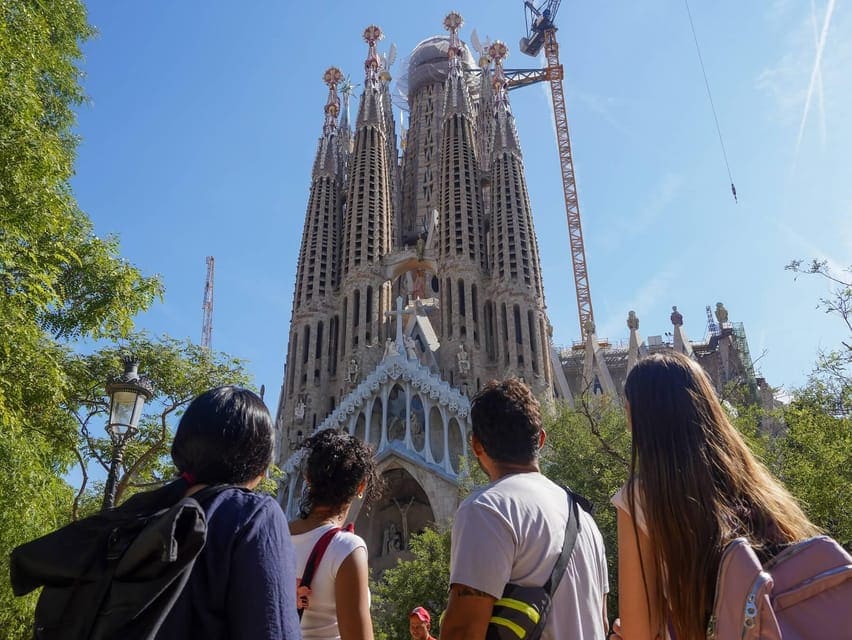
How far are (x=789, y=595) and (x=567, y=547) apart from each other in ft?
2.65

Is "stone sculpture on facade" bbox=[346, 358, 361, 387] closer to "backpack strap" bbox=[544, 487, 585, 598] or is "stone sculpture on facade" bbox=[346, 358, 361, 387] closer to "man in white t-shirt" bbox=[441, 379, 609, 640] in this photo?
"man in white t-shirt" bbox=[441, 379, 609, 640]

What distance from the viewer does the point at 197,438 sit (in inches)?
76.0

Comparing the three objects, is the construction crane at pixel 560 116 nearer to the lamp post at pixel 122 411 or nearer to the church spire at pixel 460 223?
the church spire at pixel 460 223

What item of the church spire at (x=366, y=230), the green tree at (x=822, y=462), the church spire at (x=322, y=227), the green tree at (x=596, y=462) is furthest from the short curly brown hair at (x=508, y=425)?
the church spire at (x=322, y=227)

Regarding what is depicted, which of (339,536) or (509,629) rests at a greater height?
(339,536)

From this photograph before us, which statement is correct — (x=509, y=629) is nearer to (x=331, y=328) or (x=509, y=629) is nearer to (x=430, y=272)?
(x=331, y=328)

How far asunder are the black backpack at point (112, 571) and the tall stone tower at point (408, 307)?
79.5ft

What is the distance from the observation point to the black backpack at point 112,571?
1.54m

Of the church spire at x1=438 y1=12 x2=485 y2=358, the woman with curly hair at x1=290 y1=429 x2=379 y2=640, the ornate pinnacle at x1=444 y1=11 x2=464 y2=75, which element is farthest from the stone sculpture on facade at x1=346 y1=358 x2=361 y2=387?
the woman with curly hair at x1=290 y1=429 x2=379 y2=640

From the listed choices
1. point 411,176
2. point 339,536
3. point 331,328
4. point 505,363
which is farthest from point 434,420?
point 339,536

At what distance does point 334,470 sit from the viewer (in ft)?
9.66

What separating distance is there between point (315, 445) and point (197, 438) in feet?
3.76

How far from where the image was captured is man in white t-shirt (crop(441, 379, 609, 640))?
6.77 ft

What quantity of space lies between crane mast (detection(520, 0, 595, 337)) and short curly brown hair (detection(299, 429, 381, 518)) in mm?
46388
